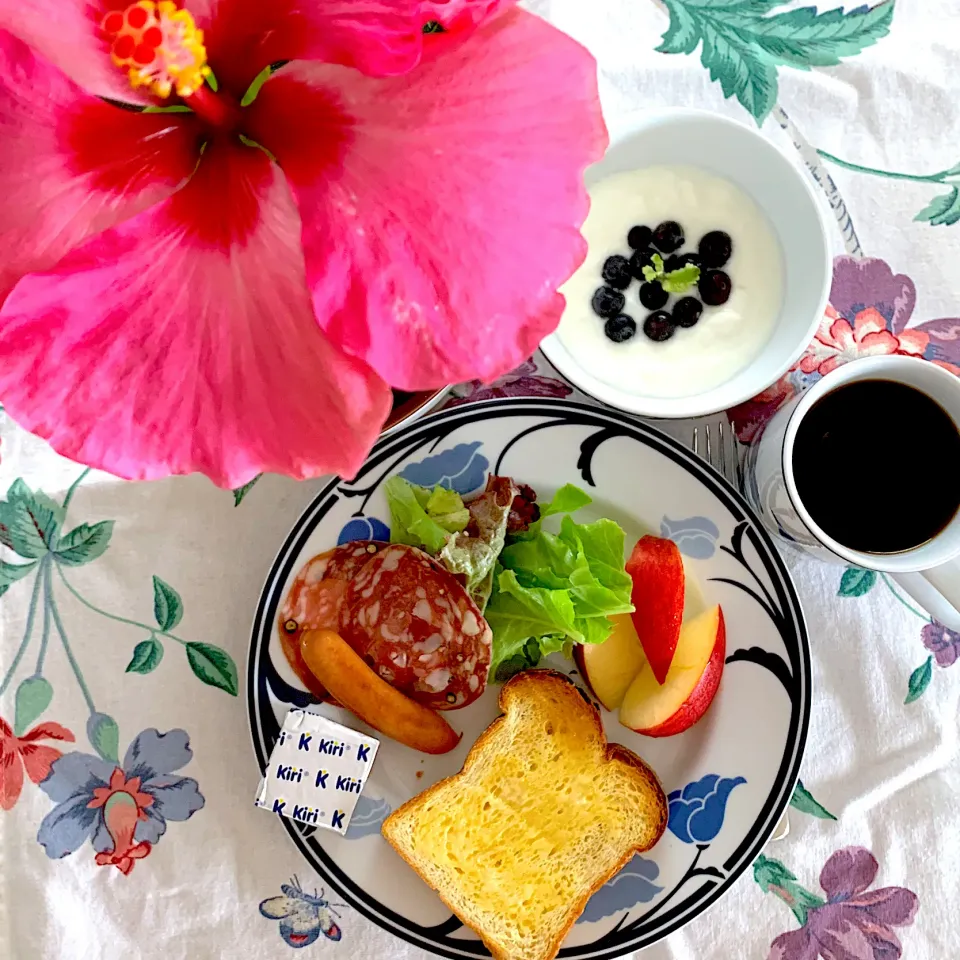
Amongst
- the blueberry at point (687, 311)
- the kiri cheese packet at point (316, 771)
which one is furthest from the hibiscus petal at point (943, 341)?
the kiri cheese packet at point (316, 771)

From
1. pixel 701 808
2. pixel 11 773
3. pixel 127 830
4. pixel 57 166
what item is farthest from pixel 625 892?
pixel 57 166

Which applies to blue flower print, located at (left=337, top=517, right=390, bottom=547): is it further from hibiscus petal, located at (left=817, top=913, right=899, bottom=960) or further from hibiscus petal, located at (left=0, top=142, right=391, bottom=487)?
hibiscus petal, located at (left=817, top=913, right=899, bottom=960)

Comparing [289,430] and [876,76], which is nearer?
[289,430]

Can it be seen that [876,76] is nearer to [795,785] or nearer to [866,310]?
[866,310]

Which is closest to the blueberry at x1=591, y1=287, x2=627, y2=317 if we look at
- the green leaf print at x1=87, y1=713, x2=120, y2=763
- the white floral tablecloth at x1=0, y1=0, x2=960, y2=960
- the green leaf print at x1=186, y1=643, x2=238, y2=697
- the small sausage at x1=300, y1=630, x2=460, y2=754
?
the white floral tablecloth at x1=0, y1=0, x2=960, y2=960

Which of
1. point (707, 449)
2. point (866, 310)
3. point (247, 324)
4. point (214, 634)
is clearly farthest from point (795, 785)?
point (247, 324)

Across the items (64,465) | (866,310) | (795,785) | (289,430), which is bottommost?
(795,785)
